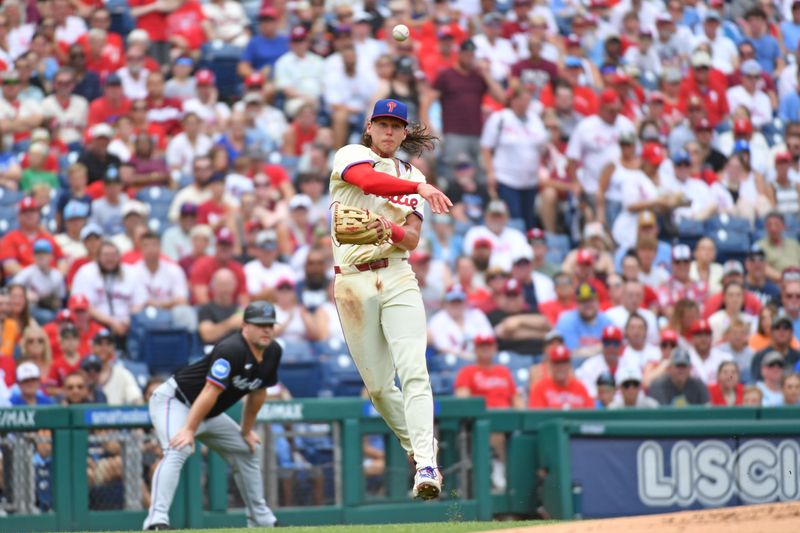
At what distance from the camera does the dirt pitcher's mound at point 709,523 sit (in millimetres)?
5625

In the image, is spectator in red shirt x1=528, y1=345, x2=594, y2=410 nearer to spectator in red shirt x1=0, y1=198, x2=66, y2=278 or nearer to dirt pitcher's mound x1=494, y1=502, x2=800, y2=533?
spectator in red shirt x1=0, y1=198, x2=66, y2=278

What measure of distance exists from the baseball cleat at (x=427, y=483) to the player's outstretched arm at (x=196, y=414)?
2263mm

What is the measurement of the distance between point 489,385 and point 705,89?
6.68m

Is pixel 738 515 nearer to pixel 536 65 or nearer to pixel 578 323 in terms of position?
pixel 578 323

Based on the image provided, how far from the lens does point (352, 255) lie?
648 centimetres

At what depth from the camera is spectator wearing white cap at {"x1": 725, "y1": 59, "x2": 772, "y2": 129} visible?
54.0ft

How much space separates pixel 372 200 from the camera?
6.57 m

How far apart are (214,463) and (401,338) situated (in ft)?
11.5

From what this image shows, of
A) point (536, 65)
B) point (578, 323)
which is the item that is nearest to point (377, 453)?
point (578, 323)

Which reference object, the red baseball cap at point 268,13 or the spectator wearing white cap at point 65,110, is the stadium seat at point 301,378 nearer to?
the spectator wearing white cap at point 65,110

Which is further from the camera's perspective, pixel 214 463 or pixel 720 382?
pixel 720 382

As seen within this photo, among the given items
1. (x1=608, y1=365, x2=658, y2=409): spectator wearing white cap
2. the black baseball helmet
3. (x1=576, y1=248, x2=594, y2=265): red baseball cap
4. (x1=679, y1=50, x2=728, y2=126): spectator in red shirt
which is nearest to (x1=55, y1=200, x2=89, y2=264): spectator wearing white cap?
the black baseball helmet

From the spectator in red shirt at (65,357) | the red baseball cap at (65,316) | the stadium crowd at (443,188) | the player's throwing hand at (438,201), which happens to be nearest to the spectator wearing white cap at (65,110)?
the stadium crowd at (443,188)

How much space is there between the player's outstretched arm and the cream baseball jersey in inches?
73.4
